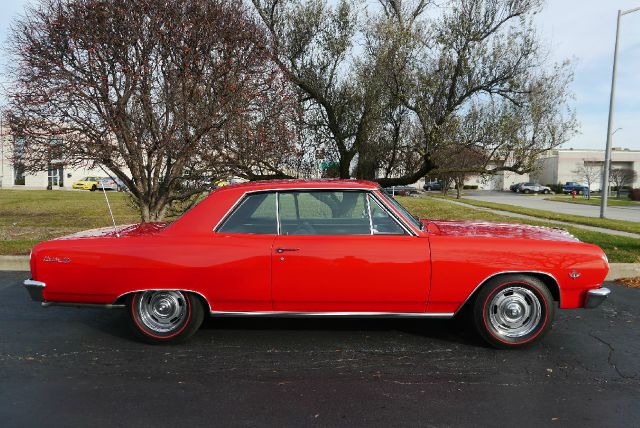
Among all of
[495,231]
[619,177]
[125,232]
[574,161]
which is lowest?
[125,232]

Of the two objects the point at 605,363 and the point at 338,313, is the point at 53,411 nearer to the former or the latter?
the point at 338,313

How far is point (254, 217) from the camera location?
3.99 m

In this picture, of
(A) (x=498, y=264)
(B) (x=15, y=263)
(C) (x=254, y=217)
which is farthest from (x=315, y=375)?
(B) (x=15, y=263)

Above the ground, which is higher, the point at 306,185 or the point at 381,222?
the point at 306,185

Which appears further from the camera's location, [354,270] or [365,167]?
[365,167]

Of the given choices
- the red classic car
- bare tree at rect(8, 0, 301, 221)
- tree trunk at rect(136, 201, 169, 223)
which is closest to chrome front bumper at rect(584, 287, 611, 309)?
the red classic car

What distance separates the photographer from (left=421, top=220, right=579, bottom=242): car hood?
3.89 metres

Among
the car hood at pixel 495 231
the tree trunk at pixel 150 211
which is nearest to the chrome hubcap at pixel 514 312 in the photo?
the car hood at pixel 495 231

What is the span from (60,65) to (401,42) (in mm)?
6488

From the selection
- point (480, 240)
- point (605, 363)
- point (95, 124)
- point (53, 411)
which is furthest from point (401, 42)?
point (53, 411)

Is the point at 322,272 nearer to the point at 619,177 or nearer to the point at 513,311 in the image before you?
the point at 513,311

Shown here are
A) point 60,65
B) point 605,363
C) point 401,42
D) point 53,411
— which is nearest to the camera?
point 53,411

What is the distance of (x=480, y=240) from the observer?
147 inches

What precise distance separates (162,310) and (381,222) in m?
2.09
